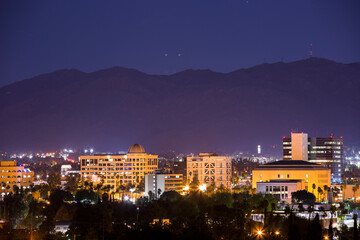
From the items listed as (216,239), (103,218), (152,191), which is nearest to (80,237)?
(103,218)

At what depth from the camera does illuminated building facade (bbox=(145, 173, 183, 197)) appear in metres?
161

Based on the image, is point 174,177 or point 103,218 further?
point 174,177

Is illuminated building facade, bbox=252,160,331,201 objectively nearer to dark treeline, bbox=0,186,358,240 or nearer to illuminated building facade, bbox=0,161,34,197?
illuminated building facade, bbox=0,161,34,197

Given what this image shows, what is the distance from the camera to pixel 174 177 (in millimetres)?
172875

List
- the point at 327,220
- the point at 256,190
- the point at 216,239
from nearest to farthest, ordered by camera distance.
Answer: the point at 216,239
the point at 327,220
the point at 256,190

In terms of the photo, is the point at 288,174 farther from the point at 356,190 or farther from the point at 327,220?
the point at 327,220

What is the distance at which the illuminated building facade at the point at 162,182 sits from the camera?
161 meters

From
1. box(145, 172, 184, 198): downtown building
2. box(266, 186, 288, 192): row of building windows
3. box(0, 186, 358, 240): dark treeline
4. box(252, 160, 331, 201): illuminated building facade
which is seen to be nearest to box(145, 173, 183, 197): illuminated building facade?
box(145, 172, 184, 198): downtown building

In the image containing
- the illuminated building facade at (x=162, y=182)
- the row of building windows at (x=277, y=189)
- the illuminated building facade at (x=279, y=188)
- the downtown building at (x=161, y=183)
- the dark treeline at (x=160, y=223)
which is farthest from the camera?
the illuminated building facade at (x=162, y=182)

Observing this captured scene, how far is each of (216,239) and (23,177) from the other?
121 meters

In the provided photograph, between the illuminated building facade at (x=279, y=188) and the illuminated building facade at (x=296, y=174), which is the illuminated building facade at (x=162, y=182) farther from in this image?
the illuminated building facade at (x=279, y=188)

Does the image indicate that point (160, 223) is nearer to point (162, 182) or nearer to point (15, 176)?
point (162, 182)

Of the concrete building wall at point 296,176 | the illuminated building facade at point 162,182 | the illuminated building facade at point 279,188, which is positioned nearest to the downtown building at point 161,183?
the illuminated building facade at point 162,182

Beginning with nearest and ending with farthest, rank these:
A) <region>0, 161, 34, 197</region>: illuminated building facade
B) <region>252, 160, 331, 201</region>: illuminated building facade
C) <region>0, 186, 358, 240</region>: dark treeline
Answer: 1. <region>0, 186, 358, 240</region>: dark treeline
2. <region>252, 160, 331, 201</region>: illuminated building facade
3. <region>0, 161, 34, 197</region>: illuminated building facade
